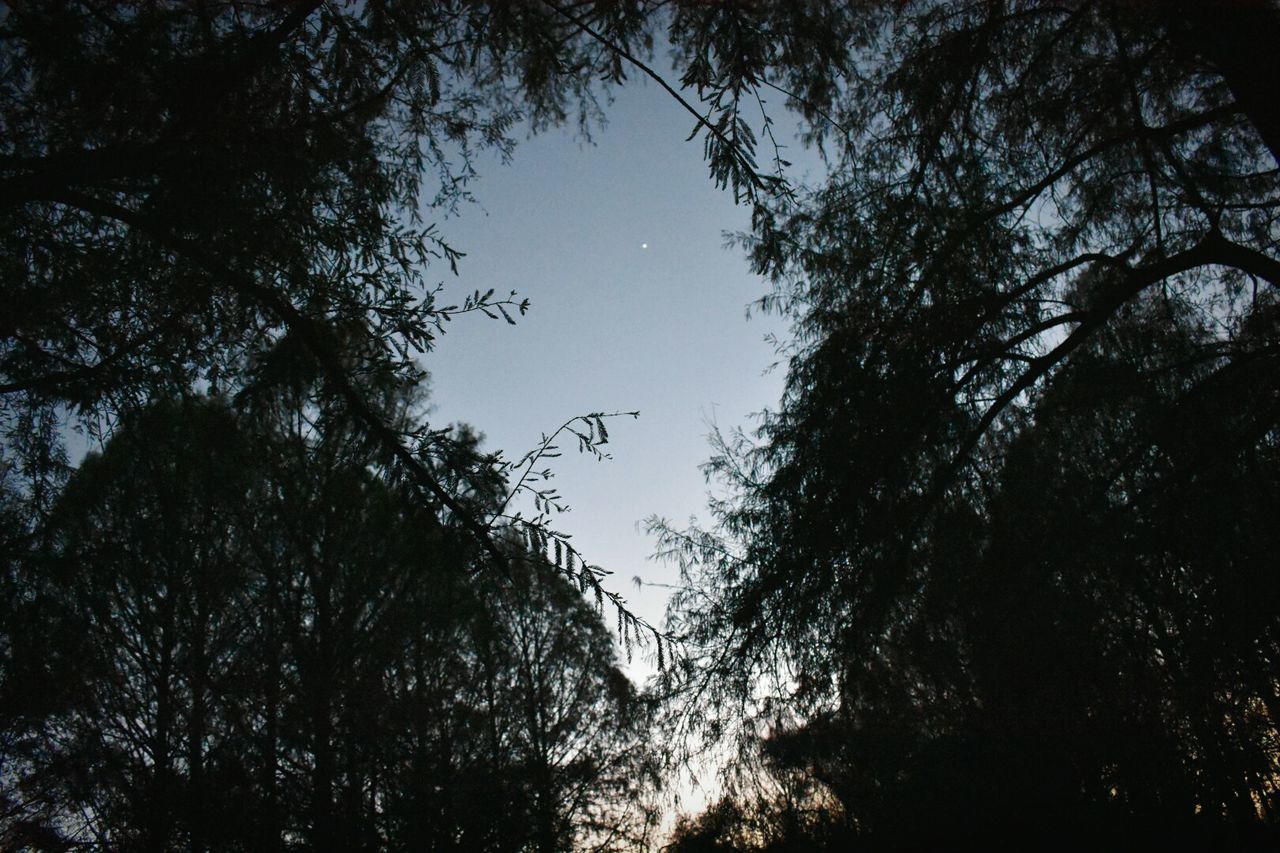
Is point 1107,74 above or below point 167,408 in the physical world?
above

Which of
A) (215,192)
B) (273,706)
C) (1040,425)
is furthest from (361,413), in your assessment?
(273,706)

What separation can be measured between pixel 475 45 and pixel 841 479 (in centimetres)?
278

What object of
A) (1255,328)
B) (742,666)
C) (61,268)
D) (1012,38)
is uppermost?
(1012,38)

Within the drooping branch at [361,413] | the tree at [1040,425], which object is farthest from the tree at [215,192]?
the tree at [1040,425]

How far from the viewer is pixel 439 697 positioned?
7.16 metres

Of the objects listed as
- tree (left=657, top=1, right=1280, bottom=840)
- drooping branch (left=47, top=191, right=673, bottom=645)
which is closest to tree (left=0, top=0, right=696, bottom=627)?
drooping branch (left=47, top=191, right=673, bottom=645)

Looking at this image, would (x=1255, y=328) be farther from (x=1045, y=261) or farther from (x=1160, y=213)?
(x=1045, y=261)

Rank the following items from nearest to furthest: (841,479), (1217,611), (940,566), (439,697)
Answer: (1217,611) < (841,479) < (940,566) < (439,697)

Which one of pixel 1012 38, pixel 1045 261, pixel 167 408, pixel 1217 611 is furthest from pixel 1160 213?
pixel 167 408

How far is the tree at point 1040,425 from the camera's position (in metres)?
3.52

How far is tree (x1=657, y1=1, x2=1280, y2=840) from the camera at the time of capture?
352cm

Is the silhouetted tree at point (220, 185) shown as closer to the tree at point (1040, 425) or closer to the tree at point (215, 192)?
the tree at point (215, 192)

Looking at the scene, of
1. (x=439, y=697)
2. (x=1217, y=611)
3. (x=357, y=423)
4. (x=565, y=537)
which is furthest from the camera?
(x=439, y=697)

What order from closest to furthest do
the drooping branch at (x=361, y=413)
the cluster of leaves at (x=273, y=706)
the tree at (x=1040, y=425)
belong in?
1. the drooping branch at (x=361, y=413)
2. the tree at (x=1040, y=425)
3. the cluster of leaves at (x=273, y=706)
